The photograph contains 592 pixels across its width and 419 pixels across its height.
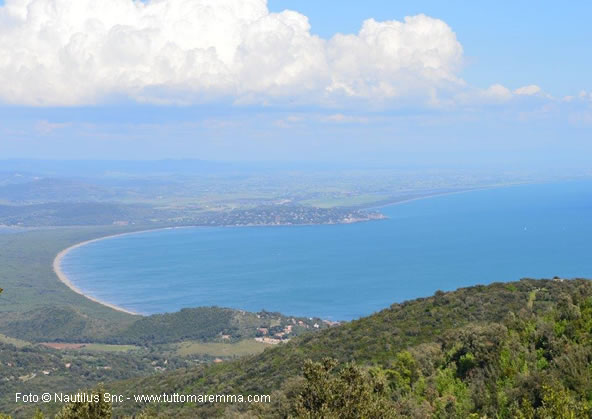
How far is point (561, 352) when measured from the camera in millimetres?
23047

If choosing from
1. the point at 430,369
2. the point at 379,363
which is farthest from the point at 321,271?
the point at 430,369

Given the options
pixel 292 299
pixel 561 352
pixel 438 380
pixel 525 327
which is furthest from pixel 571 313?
pixel 292 299

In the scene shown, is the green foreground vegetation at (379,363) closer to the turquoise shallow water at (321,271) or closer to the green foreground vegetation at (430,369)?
the green foreground vegetation at (430,369)

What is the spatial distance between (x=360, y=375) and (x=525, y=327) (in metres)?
→ 12.9

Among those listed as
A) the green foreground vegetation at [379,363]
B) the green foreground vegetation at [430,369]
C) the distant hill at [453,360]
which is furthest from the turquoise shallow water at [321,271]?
the green foreground vegetation at [430,369]

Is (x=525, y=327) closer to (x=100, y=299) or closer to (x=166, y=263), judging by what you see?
(x=100, y=299)

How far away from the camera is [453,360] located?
28.0m

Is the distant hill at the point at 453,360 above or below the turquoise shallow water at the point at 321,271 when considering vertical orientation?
above

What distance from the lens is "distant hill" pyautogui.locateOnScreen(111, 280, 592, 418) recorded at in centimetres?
2009

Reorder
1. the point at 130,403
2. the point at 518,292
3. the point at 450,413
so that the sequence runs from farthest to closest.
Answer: the point at 518,292, the point at 130,403, the point at 450,413

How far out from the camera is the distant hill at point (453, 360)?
20.1m

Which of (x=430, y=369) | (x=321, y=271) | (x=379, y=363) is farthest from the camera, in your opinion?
(x=321, y=271)

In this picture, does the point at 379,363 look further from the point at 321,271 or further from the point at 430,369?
the point at 321,271

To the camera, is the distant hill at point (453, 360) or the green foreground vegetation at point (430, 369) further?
the distant hill at point (453, 360)
